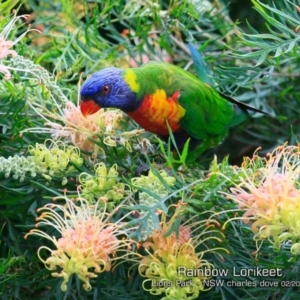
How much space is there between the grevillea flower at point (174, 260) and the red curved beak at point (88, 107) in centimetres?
31

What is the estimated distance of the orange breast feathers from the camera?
1.35 metres

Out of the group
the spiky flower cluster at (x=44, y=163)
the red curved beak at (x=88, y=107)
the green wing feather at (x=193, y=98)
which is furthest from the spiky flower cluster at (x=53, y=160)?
the green wing feather at (x=193, y=98)

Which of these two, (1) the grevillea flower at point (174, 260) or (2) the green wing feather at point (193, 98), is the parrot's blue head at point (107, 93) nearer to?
(2) the green wing feather at point (193, 98)

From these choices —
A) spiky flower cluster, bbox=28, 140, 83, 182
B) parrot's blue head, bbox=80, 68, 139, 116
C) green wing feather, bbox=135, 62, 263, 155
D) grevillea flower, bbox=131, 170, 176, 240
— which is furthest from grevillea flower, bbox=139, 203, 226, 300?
green wing feather, bbox=135, 62, 263, 155

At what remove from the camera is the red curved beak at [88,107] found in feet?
3.86

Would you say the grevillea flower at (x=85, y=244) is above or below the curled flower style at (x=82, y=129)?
below

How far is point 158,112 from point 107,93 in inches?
5.2

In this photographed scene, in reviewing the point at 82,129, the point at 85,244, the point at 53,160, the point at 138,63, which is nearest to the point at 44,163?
the point at 53,160

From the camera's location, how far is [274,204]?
853 mm

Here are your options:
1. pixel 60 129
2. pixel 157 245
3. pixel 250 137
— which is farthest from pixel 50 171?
pixel 250 137

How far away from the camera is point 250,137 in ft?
6.33

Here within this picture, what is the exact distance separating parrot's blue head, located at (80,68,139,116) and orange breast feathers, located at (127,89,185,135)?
0.9 inches

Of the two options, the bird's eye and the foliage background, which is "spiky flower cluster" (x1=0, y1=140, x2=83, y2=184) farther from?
the bird's eye

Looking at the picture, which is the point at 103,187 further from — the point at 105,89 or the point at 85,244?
the point at 105,89
